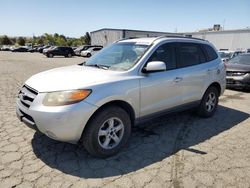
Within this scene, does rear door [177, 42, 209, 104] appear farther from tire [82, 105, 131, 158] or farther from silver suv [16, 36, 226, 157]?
tire [82, 105, 131, 158]

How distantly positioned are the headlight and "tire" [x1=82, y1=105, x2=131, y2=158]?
0.38m

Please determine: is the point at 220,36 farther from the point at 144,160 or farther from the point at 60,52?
the point at 144,160

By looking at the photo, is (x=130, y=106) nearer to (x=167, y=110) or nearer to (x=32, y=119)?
(x=167, y=110)

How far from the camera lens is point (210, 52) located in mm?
5625

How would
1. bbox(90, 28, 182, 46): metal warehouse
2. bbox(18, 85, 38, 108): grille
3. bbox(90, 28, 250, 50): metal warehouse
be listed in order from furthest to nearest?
1. bbox(90, 28, 182, 46): metal warehouse
2. bbox(90, 28, 250, 50): metal warehouse
3. bbox(18, 85, 38, 108): grille

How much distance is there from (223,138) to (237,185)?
1.53 m

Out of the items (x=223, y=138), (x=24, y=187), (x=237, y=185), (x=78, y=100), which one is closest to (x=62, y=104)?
(x=78, y=100)

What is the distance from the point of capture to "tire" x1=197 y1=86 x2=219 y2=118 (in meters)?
5.43

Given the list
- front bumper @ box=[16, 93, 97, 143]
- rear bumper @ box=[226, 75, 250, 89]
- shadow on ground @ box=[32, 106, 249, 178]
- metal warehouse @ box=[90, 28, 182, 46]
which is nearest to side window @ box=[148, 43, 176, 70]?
shadow on ground @ box=[32, 106, 249, 178]

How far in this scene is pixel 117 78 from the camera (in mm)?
3586

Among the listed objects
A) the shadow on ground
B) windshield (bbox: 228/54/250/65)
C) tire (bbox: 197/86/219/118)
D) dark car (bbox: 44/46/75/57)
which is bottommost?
dark car (bbox: 44/46/75/57)

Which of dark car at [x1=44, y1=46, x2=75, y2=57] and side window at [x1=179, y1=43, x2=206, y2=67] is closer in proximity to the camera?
side window at [x1=179, y1=43, x2=206, y2=67]

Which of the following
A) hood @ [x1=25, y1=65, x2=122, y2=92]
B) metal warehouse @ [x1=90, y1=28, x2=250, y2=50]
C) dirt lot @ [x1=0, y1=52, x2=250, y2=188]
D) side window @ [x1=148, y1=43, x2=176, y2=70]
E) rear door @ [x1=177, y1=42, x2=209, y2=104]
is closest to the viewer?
dirt lot @ [x1=0, y1=52, x2=250, y2=188]

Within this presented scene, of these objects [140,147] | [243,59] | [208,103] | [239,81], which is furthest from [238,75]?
[140,147]
